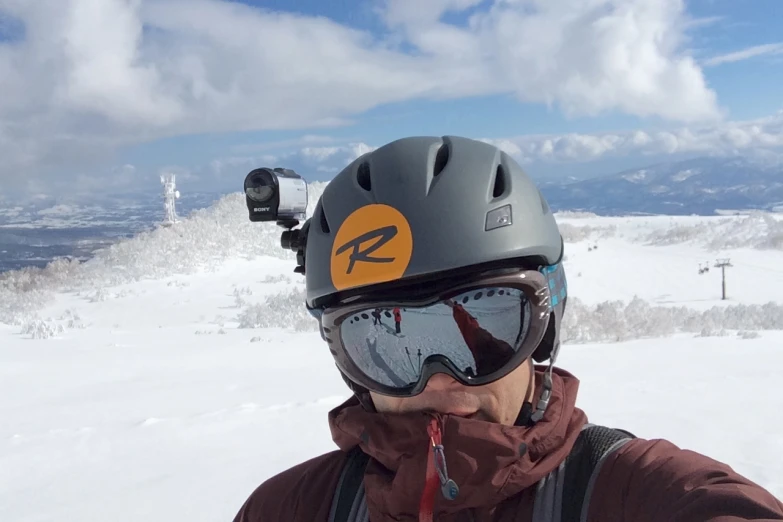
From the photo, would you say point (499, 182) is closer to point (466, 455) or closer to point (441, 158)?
point (441, 158)

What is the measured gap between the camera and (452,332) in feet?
5.08

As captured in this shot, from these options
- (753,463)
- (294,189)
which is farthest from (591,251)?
(294,189)

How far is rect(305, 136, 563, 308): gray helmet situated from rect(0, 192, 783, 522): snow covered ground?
2558 mm

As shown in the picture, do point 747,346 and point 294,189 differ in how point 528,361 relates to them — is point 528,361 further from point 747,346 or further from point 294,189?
point 747,346

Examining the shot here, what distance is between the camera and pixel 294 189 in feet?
7.59

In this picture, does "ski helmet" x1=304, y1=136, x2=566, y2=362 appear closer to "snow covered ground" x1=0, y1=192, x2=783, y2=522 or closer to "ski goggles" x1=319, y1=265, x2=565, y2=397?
"ski goggles" x1=319, y1=265, x2=565, y2=397

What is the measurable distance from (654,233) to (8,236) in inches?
1609

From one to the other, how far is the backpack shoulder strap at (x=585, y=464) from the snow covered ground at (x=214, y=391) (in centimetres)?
260

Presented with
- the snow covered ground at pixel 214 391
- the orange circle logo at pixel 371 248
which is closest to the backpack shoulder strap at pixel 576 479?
the orange circle logo at pixel 371 248

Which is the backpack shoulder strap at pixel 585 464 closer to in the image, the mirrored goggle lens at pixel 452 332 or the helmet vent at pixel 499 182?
the mirrored goggle lens at pixel 452 332

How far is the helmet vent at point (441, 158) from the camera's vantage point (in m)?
1.71

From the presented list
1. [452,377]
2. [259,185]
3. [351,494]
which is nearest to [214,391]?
[259,185]

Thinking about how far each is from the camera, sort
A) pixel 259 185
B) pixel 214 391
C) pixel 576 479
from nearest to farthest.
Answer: pixel 576 479 < pixel 259 185 < pixel 214 391

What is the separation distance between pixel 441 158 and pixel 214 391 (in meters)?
5.22
